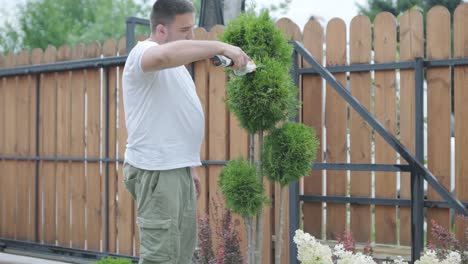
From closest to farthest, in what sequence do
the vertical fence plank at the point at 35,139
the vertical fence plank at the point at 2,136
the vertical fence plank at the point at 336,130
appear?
1. the vertical fence plank at the point at 336,130
2. the vertical fence plank at the point at 35,139
3. the vertical fence plank at the point at 2,136

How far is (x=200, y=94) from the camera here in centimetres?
597

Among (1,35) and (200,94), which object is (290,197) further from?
(1,35)

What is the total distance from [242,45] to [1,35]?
79.1 feet

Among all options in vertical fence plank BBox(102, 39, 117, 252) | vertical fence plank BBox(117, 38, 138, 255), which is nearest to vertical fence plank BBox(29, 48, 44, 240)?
vertical fence plank BBox(102, 39, 117, 252)

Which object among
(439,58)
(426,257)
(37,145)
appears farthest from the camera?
(37,145)

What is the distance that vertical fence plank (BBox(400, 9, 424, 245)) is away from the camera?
16.4ft

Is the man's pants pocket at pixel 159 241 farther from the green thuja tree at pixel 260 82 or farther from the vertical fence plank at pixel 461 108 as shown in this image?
the vertical fence plank at pixel 461 108

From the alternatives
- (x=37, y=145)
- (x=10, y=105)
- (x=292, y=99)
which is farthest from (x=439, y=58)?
(x=10, y=105)

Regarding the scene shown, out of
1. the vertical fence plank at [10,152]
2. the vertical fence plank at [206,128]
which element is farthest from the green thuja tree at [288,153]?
the vertical fence plank at [10,152]

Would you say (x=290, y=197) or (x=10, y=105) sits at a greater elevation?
(x=10, y=105)

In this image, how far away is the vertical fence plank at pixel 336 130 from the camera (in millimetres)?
5277

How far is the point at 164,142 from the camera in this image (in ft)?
11.1

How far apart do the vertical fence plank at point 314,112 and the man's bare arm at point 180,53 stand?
233 cm

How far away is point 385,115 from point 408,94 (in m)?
0.23
